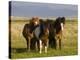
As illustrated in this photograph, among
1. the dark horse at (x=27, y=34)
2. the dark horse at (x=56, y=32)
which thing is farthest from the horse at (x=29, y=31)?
the dark horse at (x=56, y=32)

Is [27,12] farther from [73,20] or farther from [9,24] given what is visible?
[73,20]

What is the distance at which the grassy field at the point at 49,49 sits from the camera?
1844 mm

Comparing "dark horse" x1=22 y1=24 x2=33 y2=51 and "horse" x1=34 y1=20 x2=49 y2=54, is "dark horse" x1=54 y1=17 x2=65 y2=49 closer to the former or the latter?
"horse" x1=34 y1=20 x2=49 y2=54

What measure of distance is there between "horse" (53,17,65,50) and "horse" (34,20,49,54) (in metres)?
0.09

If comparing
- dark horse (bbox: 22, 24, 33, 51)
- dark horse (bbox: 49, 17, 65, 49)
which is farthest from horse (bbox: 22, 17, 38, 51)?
dark horse (bbox: 49, 17, 65, 49)

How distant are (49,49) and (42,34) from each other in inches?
6.3

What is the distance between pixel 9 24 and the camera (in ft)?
6.03

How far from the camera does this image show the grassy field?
1.84 m

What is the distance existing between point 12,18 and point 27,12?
0.50ft

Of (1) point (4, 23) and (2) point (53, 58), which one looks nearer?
(1) point (4, 23)

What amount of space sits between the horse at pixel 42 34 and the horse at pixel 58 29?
0.31 ft

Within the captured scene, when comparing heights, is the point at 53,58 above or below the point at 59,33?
below

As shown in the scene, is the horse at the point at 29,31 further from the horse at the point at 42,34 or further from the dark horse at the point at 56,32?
the dark horse at the point at 56,32

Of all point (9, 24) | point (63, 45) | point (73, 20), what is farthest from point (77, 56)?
point (9, 24)
